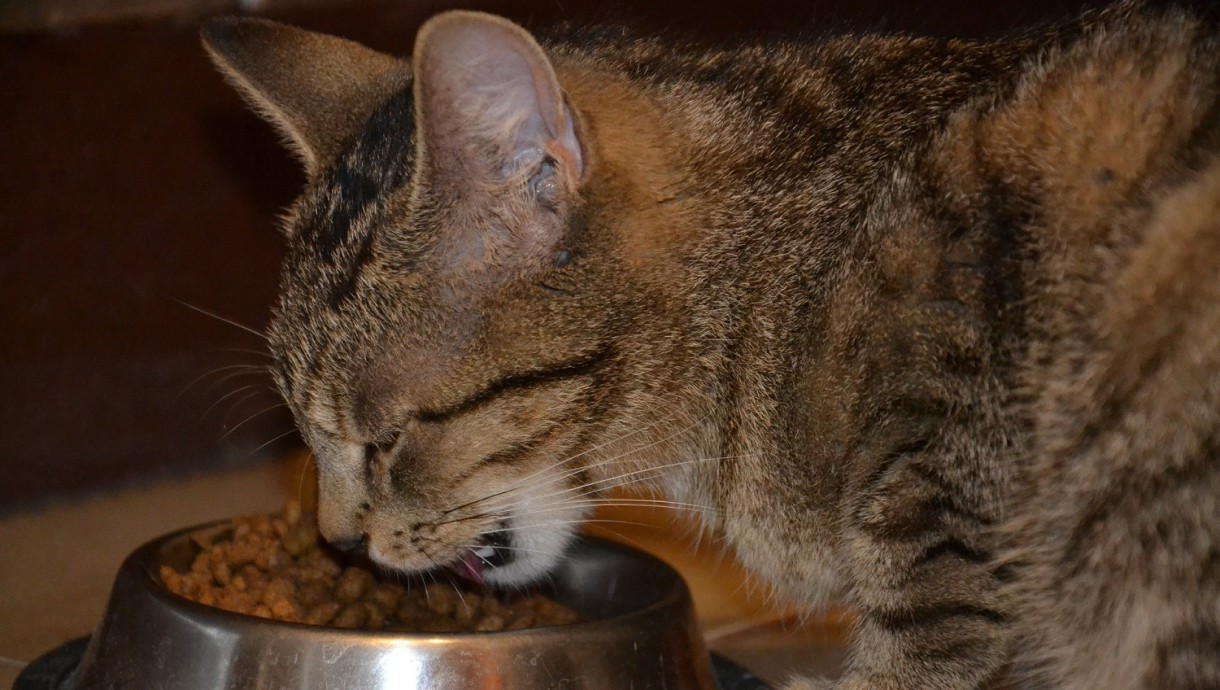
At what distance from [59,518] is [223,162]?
85cm

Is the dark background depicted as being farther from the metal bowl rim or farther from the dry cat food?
the metal bowl rim

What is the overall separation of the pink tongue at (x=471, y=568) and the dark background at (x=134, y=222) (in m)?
0.66

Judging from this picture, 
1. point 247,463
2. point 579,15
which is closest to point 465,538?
point 579,15

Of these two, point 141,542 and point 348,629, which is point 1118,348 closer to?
point 348,629

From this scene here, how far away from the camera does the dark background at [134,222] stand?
2381mm

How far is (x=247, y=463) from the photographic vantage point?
119 inches

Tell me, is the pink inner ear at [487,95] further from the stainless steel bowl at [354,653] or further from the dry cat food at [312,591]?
the dry cat food at [312,591]

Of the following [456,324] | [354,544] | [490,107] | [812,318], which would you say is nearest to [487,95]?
[490,107]

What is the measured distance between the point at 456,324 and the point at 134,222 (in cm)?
140

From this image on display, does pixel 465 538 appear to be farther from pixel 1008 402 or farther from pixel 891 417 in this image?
pixel 1008 402

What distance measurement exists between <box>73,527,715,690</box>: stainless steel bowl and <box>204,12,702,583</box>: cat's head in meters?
0.13

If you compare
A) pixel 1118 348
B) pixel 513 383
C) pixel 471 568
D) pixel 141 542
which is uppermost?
pixel 1118 348

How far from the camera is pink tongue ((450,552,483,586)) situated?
5.66 ft

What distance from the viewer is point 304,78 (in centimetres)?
176
